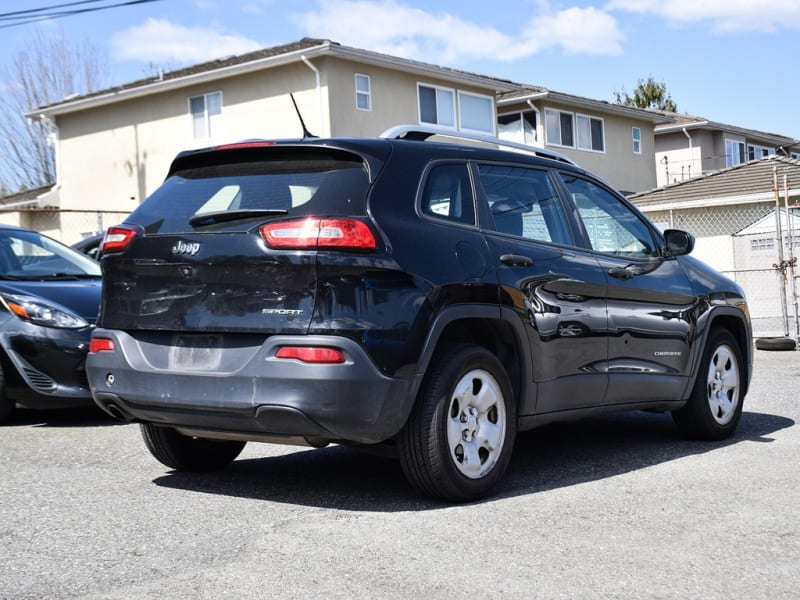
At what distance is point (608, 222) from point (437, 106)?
78.0ft

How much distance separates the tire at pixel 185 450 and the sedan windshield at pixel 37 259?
3.20 m

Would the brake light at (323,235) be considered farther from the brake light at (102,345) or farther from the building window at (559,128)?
the building window at (559,128)

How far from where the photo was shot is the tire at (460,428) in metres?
5.11

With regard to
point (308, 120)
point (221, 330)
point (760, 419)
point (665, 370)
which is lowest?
point (760, 419)

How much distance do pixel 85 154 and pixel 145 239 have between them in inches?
1157

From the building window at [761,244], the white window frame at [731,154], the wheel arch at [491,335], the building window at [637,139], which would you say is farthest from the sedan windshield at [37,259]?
the white window frame at [731,154]

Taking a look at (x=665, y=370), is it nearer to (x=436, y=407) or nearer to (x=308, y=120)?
(x=436, y=407)

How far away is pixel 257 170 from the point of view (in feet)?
17.6

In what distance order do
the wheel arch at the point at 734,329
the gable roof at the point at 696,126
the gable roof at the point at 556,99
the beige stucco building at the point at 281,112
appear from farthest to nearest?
1. the gable roof at the point at 696,126
2. the gable roof at the point at 556,99
3. the beige stucco building at the point at 281,112
4. the wheel arch at the point at 734,329

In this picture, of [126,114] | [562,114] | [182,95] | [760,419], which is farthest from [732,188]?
[760,419]

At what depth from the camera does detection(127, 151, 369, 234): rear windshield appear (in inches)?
199

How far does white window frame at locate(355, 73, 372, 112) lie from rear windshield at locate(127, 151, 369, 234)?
22309 mm

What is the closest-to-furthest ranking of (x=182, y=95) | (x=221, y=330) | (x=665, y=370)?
(x=221, y=330)
(x=665, y=370)
(x=182, y=95)

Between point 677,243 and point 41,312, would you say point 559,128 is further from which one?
point 41,312
